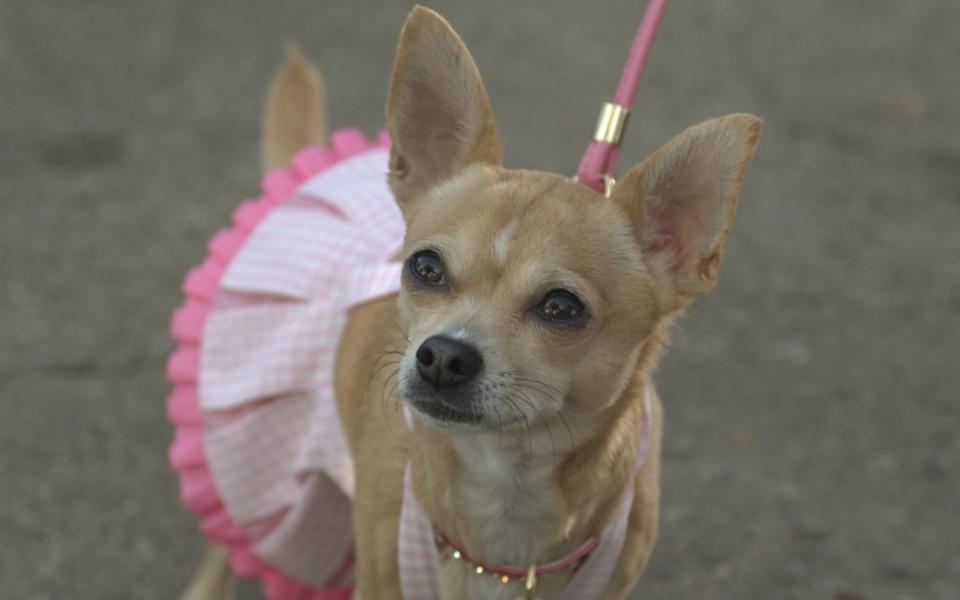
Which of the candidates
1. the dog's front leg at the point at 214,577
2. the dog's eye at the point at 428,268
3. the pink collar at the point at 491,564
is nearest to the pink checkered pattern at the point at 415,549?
the pink collar at the point at 491,564

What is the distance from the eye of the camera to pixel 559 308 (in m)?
2.33

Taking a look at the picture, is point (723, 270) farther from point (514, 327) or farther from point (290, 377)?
point (514, 327)

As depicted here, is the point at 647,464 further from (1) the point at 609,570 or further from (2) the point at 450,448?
(2) the point at 450,448

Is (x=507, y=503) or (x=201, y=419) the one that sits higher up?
(x=507, y=503)

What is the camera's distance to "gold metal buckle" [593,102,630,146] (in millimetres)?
2625

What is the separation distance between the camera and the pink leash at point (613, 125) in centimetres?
262

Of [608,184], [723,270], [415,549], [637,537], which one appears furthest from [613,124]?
[723,270]

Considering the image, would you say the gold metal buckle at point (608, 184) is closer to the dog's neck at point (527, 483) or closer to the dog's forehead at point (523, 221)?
the dog's forehead at point (523, 221)

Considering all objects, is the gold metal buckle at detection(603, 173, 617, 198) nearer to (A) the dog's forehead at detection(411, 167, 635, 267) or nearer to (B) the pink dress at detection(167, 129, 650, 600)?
(A) the dog's forehead at detection(411, 167, 635, 267)

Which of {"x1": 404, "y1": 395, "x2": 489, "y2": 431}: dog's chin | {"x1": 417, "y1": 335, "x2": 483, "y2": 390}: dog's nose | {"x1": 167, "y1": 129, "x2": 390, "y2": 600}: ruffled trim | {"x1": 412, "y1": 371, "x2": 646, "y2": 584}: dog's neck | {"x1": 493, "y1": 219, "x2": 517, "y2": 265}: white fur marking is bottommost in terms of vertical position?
{"x1": 167, "y1": 129, "x2": 390, "y2": 600}: ruffled trim

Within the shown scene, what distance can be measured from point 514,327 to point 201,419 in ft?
3.60

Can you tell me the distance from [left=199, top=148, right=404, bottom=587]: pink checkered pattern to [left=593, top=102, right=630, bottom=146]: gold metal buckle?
2.08 feet

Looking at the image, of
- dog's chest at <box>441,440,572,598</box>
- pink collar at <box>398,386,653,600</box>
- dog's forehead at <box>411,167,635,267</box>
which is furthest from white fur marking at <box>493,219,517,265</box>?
pink collar at <box>398,386,653,600</box>

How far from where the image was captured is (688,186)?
2418 mm
